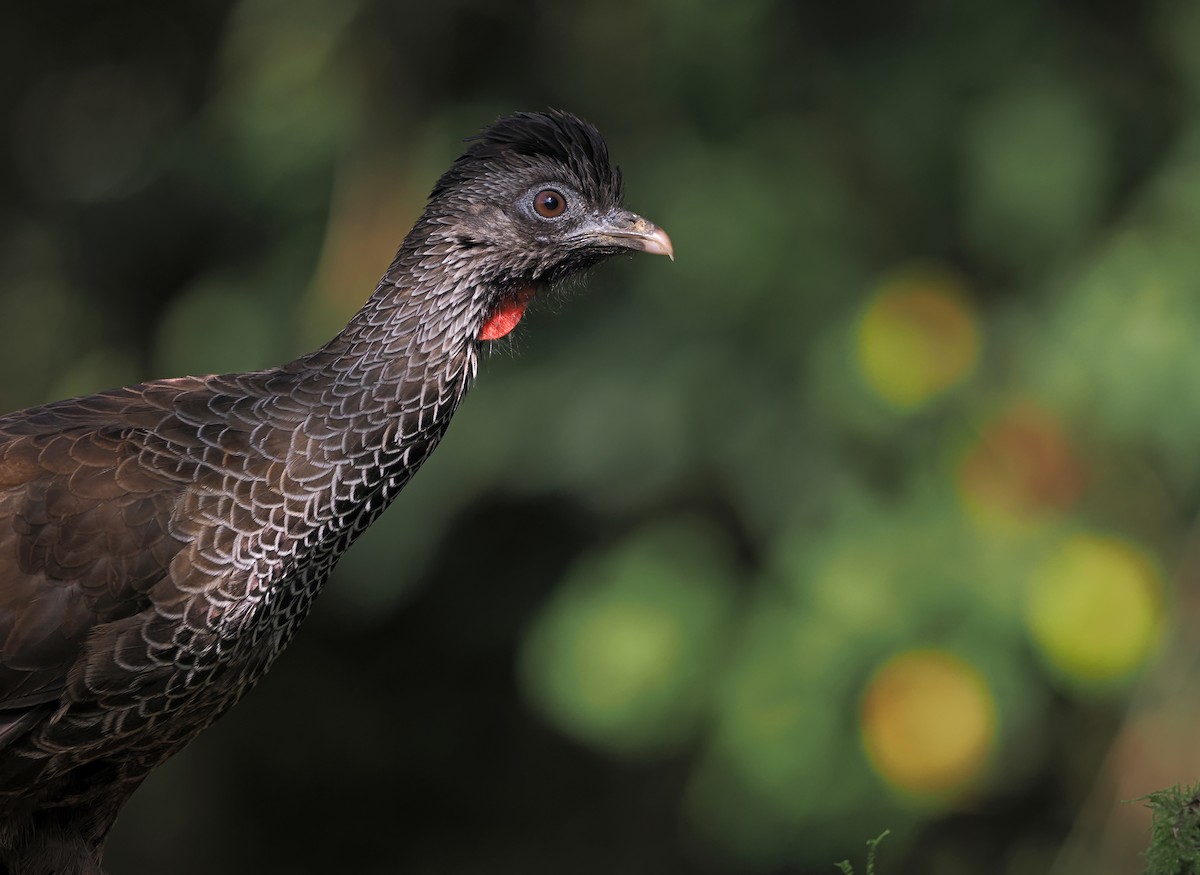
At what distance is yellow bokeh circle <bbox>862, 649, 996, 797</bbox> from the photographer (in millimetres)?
3648

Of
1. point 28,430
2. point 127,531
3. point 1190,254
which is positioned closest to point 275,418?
point 127,531

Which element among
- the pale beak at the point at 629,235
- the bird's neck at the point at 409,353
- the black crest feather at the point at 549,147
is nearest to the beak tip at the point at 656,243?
the pale beak at the point at 629,235

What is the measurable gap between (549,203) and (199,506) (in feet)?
3.31

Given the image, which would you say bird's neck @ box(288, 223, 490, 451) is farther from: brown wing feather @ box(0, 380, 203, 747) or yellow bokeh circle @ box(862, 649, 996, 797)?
yellow bokeh circle @ box(862, 649, 996, 797)

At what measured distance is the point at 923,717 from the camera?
12.2 ft

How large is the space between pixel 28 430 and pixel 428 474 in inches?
62.6

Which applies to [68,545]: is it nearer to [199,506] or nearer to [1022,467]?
[199,506]

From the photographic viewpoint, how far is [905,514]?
12.4 feet

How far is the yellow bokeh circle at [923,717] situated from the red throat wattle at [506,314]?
1412 mm

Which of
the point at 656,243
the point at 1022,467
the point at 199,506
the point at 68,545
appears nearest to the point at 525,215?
the point at 656,243

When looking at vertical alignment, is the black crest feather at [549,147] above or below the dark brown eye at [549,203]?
above

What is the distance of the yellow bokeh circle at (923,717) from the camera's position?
3648mm

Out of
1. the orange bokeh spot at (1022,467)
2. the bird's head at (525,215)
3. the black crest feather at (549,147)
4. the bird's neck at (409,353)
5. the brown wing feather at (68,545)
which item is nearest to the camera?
the brown wing feather at (68,545)

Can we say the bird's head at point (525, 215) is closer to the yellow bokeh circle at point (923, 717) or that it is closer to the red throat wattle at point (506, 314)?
the red throat wattle at point (506, 314)
